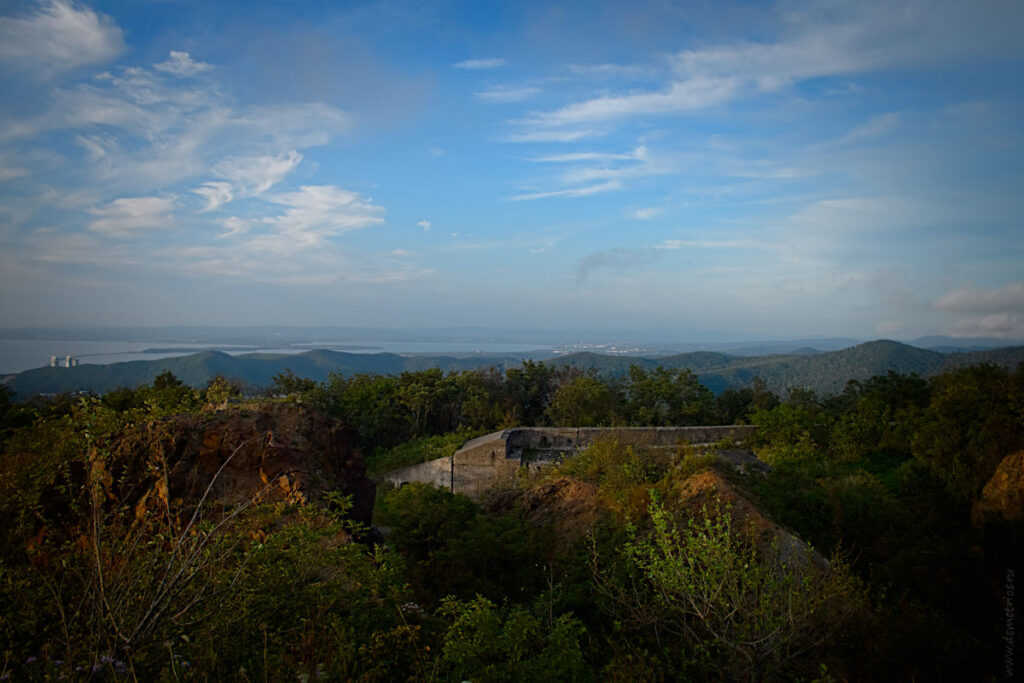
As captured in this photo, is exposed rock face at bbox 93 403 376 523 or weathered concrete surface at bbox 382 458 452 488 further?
weathered concrete surface at bbox 382 458 452 488

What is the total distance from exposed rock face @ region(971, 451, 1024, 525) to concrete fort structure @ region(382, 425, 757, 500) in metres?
5.16

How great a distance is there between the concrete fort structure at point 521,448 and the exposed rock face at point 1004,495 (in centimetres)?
516

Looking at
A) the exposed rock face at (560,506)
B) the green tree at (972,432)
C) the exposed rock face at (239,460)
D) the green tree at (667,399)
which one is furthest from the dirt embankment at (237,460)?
the green tree at (667,399)

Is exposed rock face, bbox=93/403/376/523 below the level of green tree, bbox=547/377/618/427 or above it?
above

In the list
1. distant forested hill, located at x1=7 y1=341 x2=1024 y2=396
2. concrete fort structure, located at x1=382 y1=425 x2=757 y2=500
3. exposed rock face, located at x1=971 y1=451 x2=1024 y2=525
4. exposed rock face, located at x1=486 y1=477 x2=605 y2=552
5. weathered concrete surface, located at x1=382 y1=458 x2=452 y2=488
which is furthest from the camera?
distant forested hill, located at x1=7 y1=341 x2=1024 y2=396

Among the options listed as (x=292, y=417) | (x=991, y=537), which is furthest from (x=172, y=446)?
(x=991, y=537)

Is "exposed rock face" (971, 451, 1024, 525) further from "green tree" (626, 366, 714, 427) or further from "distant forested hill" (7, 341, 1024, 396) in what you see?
"distant forested hill" (7, 341, 1024, 396)

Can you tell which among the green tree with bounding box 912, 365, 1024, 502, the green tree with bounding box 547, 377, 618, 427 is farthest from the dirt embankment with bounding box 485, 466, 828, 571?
the green tree with bounding box 547, 377, 618, 427

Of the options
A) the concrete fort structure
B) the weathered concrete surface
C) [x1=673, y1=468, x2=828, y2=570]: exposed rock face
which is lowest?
the weathered concrete surface

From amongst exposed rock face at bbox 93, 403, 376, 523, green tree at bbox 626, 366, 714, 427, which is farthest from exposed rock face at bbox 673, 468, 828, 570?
green tree at bbox 626, 366, 714, 427

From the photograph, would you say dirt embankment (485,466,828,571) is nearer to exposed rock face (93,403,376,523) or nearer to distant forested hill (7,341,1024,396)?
exposed rock face (93,403,376,523)

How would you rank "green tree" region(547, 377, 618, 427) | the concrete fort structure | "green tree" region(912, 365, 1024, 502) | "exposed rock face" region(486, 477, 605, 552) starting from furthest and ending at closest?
"green tree" region(547, 377, 618, 427)
the concrete fort structure
"green tree" region(912, 365, 1024, 502)
"exposed rock face" region(486, 477, 605, 552)

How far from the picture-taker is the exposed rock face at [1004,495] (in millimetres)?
8305

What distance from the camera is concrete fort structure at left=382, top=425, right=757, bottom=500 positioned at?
13492mm
